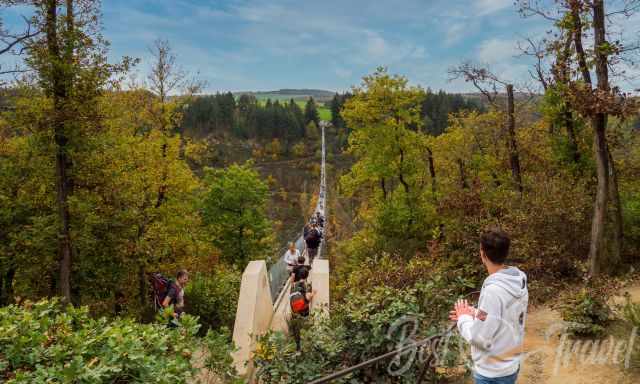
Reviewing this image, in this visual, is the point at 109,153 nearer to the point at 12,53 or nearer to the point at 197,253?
the point at 12,53

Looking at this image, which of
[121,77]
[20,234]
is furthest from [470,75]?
[20,234]

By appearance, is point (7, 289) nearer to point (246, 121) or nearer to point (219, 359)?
point (219, 359)

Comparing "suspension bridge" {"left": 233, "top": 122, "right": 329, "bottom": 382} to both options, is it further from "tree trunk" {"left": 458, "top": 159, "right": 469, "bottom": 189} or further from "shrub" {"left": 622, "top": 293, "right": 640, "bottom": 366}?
"tree trunk" {"left": 458, "top": 159, "right": 469, "bottom": 189}

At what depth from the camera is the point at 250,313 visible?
7.27 metres

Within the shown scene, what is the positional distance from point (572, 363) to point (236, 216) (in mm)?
19678

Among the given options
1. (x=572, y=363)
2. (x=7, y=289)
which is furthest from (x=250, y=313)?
(x=7, y=289)

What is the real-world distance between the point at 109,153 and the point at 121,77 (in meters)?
1.87

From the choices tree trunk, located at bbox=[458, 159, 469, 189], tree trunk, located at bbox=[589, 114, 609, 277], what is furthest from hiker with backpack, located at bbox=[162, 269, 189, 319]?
tree trunk, located at bbox=[458, 159, 469, 189]

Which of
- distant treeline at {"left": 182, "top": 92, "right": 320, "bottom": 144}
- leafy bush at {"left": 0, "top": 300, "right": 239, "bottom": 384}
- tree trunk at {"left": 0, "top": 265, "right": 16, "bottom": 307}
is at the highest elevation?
distant treeline at {"left": 182, "top": 92, "right": 320, "bottom": 144}

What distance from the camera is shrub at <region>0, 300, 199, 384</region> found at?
2.95m

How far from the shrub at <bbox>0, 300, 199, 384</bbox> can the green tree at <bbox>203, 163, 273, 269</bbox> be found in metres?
19.4

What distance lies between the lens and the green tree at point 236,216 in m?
23.3

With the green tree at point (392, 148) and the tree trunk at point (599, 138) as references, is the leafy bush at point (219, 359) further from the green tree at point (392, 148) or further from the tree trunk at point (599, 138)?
the green tree at point (392, 148)

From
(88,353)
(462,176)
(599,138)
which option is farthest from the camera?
(462,176)
